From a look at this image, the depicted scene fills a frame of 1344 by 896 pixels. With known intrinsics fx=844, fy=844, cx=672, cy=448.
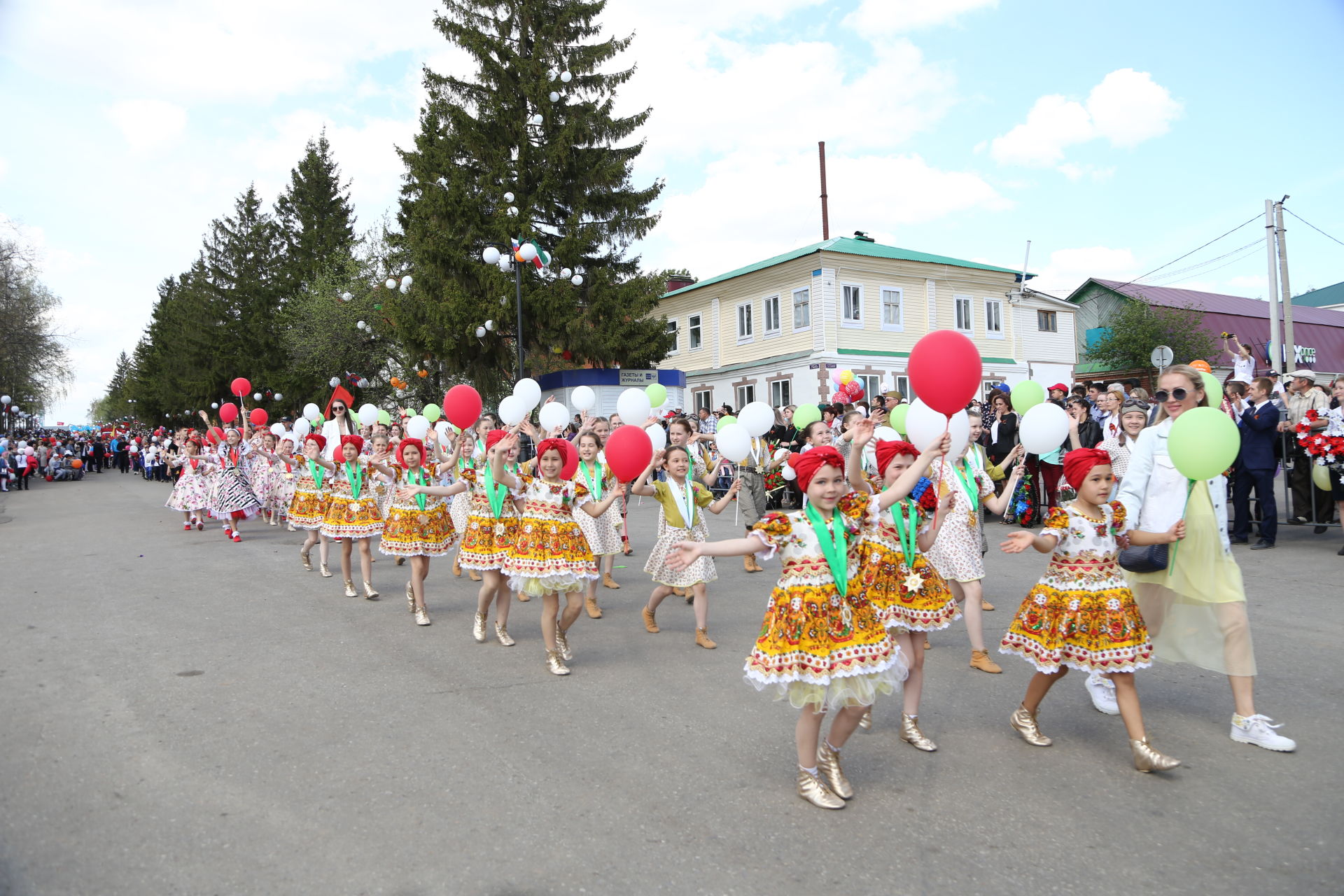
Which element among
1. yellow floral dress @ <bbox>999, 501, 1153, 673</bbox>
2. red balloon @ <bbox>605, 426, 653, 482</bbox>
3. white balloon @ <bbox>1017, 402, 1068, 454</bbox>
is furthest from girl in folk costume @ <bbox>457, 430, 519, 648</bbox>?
yellow floral dress @ <bbox>999, 501, 1153, 673</bbox>

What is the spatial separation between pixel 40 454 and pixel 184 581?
35435 mm

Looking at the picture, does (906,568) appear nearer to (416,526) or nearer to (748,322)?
(416,526)

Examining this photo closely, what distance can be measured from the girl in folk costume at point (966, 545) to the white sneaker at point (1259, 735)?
1.56 metres

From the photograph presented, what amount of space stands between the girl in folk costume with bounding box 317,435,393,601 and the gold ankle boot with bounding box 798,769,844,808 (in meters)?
6.17

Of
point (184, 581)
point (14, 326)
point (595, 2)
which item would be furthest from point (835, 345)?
point (14, 326)

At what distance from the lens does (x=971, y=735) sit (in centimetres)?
457

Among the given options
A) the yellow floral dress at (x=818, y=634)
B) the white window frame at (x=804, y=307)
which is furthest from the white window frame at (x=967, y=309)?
the yellow floral dress at (x=818, y=634)

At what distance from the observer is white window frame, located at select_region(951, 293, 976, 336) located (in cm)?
3241

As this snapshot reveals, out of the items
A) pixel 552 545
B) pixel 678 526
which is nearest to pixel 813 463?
pixel 552 545

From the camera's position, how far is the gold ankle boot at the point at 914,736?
438 cm

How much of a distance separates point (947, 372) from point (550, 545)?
3.12 m

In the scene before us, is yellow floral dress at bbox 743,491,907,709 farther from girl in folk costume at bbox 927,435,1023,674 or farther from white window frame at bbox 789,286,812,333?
white window frame at bbox 789,286,812,333

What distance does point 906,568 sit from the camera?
481cm

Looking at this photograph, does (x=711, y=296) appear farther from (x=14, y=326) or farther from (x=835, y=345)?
(x=14, y=326)
